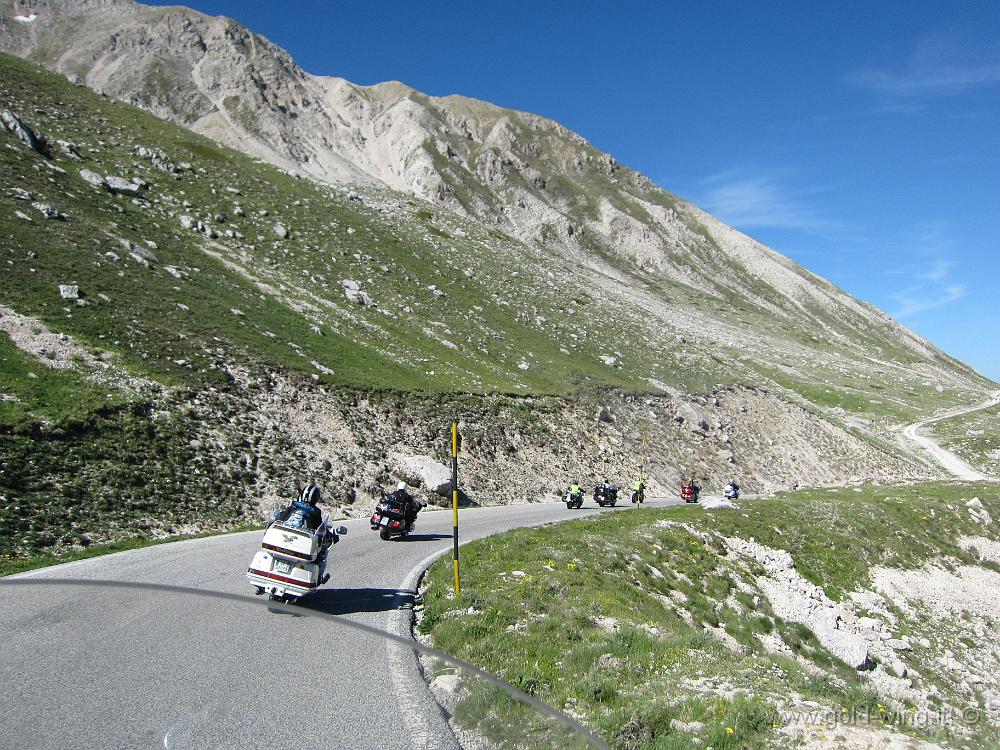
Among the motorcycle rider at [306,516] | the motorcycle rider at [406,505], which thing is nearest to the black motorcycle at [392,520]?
the motorcycle rider at [406,505]

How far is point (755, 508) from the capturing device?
83.5 ft

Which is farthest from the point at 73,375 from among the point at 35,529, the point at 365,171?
the point at 365,171

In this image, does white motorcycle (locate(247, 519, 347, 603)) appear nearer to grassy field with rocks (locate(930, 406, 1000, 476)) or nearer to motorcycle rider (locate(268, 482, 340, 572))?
motorcycle rider (locate(268, 482, 340, 572))

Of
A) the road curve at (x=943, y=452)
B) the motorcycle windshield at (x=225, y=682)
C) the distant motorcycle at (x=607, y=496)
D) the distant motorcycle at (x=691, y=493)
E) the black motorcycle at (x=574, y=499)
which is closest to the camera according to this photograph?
the motorcycle windshield at (x=225, y=682)

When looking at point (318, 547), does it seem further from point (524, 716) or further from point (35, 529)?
point (35, 529)

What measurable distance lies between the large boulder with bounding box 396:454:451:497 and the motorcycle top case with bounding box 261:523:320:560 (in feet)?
62.0

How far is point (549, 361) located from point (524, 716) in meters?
48.1

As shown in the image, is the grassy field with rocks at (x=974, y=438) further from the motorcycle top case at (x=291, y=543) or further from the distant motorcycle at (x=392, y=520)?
the motorcycle top case at (x=291, y=543)

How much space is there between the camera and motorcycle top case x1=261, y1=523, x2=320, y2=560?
9422 millimetres

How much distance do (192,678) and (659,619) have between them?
9023mm

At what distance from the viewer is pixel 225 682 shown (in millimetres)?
4152

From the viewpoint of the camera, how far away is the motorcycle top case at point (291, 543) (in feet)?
30.9

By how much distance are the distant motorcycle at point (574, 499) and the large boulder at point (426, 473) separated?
20.0 feet

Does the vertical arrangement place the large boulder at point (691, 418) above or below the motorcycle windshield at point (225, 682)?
above
